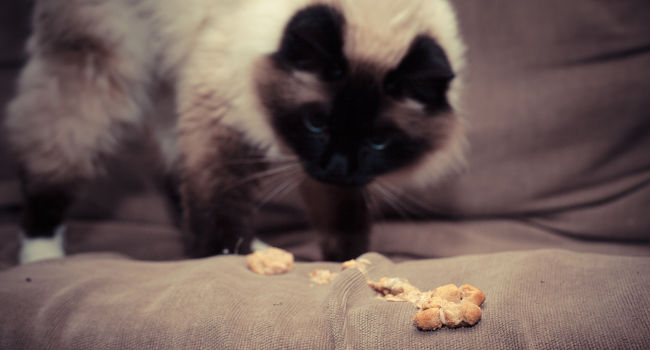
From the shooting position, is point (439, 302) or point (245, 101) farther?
point (245, 101)

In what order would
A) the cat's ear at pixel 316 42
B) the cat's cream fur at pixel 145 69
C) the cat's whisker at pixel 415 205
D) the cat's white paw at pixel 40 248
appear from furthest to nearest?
the cat's whisker at pixel 415 205, the cat's white paw at pixel 40 248, the cat's cream fur at pixel 145 69, the cat's ear at pixel 316 42

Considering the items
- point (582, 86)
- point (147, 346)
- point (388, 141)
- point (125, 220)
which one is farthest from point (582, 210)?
point (125, 220)

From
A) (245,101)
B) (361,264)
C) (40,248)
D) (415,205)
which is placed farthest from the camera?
(415,205)

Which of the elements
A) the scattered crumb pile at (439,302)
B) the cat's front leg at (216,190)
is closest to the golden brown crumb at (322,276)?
the scattered crumb pile at (439,302)

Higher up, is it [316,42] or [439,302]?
[316,42]

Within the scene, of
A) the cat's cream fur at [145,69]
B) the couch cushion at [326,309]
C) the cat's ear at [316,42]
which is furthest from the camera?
the cat's cream fur at [145,69]

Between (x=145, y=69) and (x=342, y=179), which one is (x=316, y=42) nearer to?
(x=342, y=179)

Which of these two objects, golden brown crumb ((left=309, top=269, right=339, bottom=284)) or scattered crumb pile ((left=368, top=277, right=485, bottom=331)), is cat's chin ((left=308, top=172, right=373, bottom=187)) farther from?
scattered crumb pile ((left=368, top=277, right=485, bottom=331))

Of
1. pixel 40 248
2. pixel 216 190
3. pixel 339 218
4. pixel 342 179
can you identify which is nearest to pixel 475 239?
pixel 339 218

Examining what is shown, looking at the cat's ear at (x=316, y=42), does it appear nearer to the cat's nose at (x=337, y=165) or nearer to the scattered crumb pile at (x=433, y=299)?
the cat's nose at (x=337, y=165)
